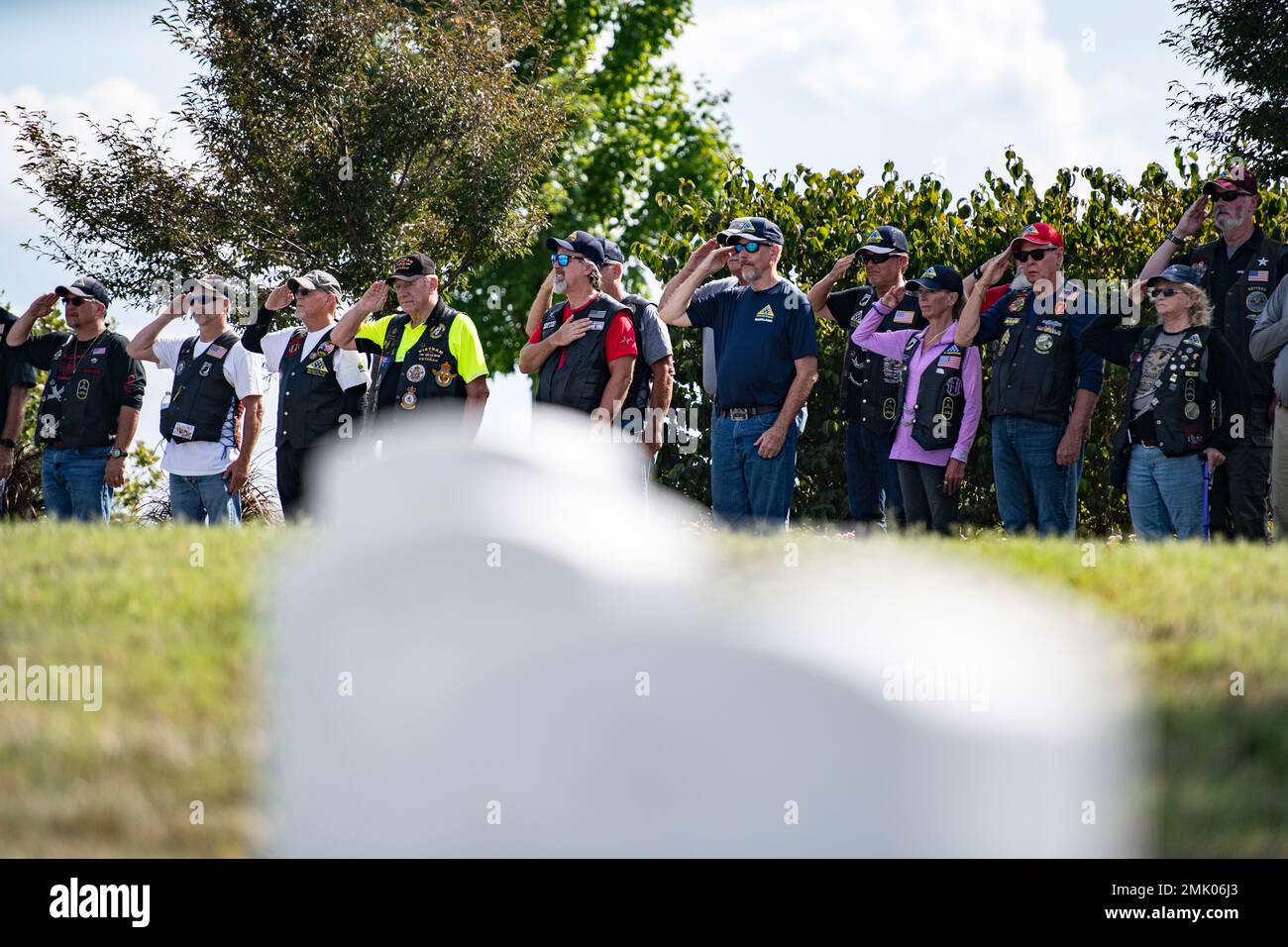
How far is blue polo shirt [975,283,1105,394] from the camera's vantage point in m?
8.88

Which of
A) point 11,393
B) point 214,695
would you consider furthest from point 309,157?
point 214,695

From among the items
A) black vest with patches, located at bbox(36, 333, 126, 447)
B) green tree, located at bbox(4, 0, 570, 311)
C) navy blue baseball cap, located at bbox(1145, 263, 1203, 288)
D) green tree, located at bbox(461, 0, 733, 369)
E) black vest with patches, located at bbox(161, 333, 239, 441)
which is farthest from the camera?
green tree, located at bbox(461, 0, 733, 369)

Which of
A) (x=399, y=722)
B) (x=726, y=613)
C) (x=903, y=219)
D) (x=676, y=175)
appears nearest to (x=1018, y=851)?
(x=726, y=613)

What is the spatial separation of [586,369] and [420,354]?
1.11 meters

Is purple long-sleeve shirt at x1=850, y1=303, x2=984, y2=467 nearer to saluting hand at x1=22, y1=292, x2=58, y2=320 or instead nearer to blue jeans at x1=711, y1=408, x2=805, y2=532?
blue jeans at x1=711, y1=408, x2=805, y2=532

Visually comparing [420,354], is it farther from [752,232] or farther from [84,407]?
[84,407]

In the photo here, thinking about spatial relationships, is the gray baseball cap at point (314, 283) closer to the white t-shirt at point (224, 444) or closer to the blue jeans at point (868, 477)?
the white t-shirt at point (224, 444)

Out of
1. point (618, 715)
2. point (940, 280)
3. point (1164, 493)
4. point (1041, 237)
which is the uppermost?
point (1041, 237)

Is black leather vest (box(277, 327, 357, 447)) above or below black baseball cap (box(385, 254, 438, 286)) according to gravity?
below

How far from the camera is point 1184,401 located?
8219mm

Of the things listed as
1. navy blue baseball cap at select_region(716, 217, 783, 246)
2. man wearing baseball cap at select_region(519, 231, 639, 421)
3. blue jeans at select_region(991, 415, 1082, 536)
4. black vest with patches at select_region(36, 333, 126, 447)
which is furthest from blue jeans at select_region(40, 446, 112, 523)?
blue jeans at select_region(991, 415, 1082, 536)

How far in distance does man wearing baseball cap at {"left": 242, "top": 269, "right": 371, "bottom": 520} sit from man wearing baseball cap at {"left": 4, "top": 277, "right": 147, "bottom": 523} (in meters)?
1.63

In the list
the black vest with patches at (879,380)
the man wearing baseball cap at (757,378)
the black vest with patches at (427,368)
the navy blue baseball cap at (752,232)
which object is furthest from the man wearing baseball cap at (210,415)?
the black vest with patches at (879,380)

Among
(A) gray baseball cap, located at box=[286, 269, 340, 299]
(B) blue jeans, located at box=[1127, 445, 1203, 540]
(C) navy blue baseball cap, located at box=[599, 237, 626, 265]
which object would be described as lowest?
(B) blue jeans, located at box=[1127, 445, 1203, 540]
